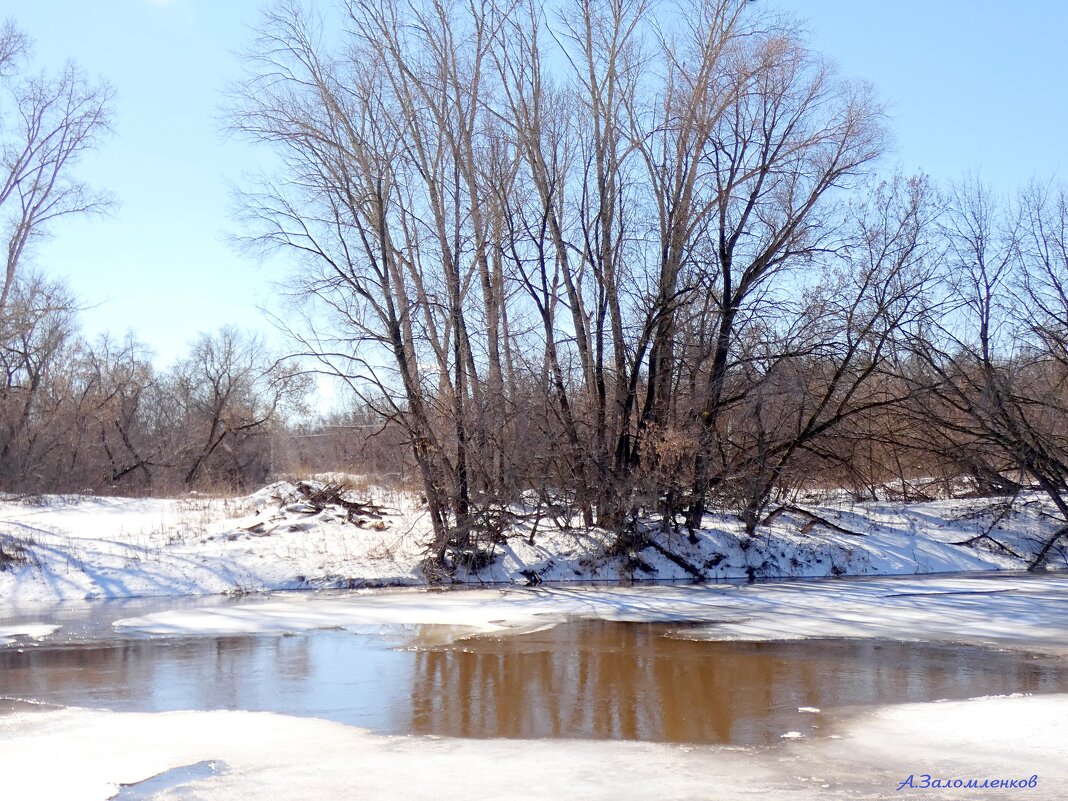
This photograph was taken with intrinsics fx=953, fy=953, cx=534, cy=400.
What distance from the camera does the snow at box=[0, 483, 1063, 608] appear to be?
722 inches

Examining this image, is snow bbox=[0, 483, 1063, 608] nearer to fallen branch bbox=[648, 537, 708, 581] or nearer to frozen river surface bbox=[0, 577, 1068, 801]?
fallen branch bbox=[648, 537, 708, 581]

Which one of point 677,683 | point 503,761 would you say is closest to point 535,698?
point 677,683

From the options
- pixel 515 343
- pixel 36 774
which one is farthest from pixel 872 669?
pixel 515 343

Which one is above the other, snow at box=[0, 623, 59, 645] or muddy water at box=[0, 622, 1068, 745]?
snow at box=[0, 623, 59, 645]

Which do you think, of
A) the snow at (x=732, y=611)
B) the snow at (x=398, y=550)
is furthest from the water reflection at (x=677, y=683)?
the snow at (x=398, y=550)

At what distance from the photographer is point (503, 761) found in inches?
277

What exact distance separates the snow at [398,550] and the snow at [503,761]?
10.3 metres

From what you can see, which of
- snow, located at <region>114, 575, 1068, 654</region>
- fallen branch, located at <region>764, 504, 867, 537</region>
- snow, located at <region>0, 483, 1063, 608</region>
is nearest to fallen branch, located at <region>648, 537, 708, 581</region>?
snow, located at <region>0, 483, 1063, 608</region>

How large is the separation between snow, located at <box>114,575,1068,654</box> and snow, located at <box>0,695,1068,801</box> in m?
4.51

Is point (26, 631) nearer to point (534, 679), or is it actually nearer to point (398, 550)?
point (398, 550)

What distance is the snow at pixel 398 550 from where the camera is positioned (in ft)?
60.1

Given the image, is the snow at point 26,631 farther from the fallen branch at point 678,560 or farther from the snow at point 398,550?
the fallen branch at point 678,560

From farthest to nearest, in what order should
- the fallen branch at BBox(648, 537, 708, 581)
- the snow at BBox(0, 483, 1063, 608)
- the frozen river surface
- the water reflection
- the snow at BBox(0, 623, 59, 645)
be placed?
the fallen branch at BBox(648, 537, 708, 581) → the snow at BBox(0, 483, 1063, 608) → the snow at BBox(0, 623, 59, 645) → the water reflection → the frozen river surface

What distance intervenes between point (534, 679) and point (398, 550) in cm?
1043
